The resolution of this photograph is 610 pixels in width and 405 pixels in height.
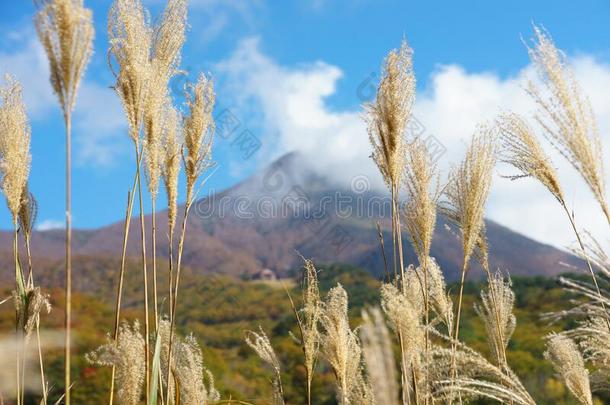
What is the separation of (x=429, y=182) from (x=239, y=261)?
13784 cm

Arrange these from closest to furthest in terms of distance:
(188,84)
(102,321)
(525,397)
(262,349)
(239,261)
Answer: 1. (525,397)
2. (188,84)
3. (262,349)
4. (102,321)
5. (239,261)

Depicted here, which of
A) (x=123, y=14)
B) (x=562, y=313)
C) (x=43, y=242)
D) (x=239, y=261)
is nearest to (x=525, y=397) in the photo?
(x=562, y=313)

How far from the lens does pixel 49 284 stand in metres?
70.7

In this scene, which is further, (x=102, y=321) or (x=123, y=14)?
(x=102, y=321)

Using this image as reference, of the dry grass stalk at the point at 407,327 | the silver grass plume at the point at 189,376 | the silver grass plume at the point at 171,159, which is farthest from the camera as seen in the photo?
the silver grass plume at the point at 189,376

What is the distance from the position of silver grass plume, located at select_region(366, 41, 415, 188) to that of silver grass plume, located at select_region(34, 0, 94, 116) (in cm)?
150

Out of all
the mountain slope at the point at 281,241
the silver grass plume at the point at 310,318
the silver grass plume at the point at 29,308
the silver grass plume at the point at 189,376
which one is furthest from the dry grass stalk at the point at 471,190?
the mountain slope at the point at 281,241

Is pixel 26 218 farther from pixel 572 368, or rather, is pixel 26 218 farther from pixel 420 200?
pixel 572 368

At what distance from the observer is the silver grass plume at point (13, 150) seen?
9.80 feet

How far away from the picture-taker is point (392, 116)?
305cm

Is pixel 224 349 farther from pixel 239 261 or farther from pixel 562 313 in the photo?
pixel 239 261

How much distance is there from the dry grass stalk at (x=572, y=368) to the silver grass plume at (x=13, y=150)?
107 inches

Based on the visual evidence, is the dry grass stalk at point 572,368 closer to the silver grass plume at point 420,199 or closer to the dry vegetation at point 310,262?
the dry vegetation at point 310,262

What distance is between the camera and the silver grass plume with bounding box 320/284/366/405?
9.78ft
